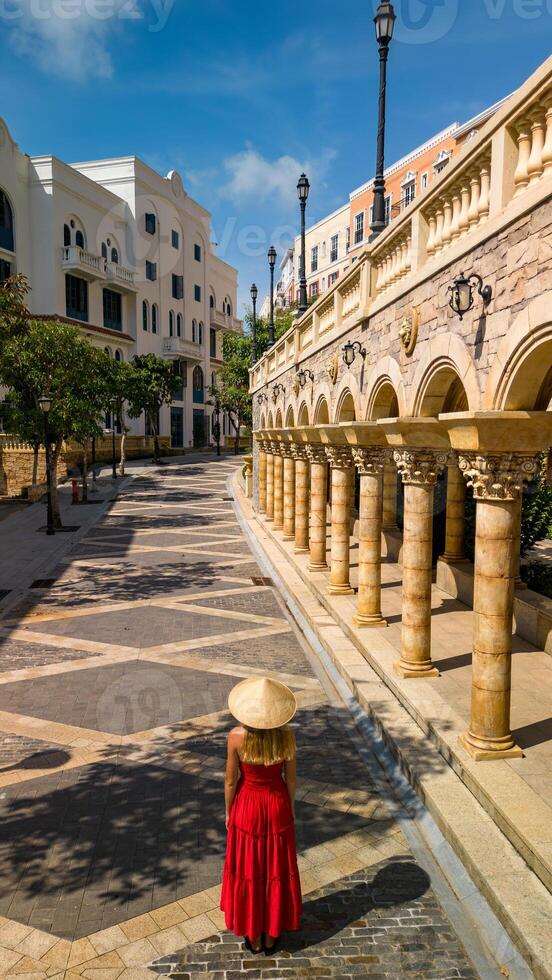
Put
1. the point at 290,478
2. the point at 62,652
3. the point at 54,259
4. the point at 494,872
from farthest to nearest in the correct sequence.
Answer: the point at 54,259, the point at 290,478, the point at 62,652, the point at 494,872

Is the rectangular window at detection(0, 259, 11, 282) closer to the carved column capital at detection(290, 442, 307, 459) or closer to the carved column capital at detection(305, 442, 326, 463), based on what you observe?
the carved column capital at detection(290, 442, 307, 459)

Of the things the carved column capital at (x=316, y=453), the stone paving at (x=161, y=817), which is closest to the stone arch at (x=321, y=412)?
the carved column capital at (x=316, y=453)

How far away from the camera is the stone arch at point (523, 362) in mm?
5680

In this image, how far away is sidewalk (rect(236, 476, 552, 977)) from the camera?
509 cm

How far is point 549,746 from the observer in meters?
7.12

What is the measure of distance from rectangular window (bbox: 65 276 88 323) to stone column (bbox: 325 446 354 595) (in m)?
37.3

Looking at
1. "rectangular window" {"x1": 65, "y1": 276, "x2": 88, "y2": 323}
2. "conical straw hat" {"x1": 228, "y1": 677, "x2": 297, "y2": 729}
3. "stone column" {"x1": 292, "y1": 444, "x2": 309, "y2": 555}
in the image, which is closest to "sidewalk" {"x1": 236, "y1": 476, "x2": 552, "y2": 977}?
"conical straw hat" {"x1": 228, "y1": 677, "x2": 297, "y2": 729}

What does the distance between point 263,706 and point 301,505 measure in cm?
1517

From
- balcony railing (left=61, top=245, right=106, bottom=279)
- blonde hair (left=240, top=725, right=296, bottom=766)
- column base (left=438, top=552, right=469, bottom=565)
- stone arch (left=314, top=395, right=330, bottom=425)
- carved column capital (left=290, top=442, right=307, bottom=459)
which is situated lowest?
column base (left=438, top=552, right=469, bottom=565)

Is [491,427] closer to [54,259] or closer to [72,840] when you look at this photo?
[72,840]

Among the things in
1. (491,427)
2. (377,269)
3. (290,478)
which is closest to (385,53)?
(377,269)

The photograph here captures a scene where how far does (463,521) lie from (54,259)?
38013 millimetres

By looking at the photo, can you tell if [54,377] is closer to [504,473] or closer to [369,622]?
[369,622]

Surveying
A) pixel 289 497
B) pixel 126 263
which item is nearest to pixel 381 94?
pixel 289 497
